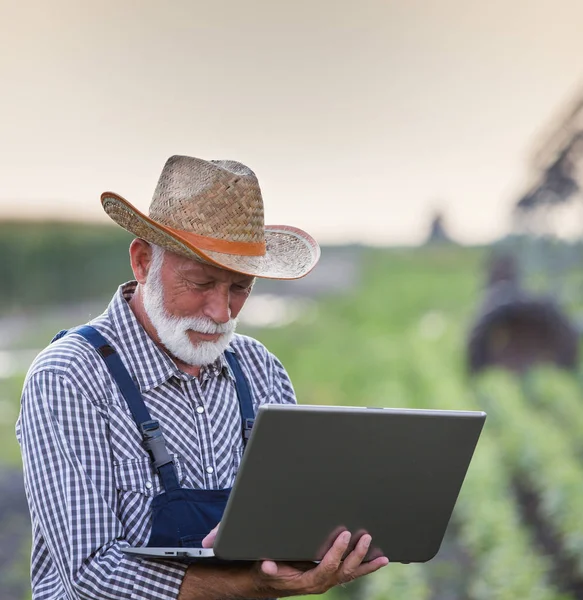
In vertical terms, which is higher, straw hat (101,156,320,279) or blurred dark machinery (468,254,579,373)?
straw hat (101,156,320,279)

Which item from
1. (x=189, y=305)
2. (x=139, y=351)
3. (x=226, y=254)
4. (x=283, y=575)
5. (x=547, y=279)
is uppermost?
(x=226, y=254)

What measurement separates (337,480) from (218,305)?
1.98ft

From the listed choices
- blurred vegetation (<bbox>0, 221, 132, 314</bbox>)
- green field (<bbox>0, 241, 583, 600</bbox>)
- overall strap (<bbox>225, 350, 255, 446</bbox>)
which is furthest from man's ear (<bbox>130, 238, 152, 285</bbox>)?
blurred vegetation (<bbox>0, 221, 132, 314</bbox>)

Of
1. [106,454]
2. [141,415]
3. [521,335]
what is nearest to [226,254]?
[141,415]

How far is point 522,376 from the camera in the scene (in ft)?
44.5

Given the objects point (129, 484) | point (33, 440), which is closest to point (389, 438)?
point (129, 484)

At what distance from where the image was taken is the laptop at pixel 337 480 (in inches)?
84.6

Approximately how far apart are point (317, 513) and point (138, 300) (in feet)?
2.63

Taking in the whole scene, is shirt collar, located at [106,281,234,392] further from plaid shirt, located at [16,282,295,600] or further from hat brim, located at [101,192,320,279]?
hat brim, located at [101,192,320,279]

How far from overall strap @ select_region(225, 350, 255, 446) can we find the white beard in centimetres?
18

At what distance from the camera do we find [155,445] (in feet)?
8.04

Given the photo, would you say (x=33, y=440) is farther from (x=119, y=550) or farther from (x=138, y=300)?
(x=138, y=300)

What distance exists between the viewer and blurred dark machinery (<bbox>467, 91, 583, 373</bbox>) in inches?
549

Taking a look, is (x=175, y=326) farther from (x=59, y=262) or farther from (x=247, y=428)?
(x=59, y=262)
